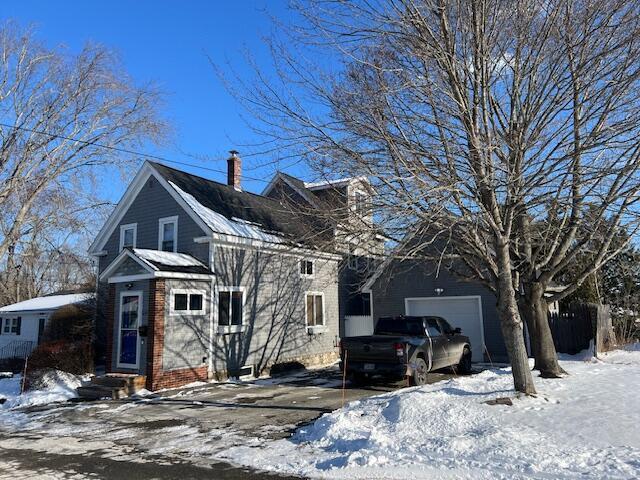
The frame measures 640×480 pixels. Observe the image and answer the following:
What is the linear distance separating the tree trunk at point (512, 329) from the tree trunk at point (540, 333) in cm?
185

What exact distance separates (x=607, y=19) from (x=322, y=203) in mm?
6135

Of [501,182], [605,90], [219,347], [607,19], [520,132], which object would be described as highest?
[607,19]

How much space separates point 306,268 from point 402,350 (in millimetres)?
9356

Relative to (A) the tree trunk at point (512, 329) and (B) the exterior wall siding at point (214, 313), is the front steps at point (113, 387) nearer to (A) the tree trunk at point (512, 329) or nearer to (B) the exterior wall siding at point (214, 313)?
(B) the exterior wall siding at point (214, 313)

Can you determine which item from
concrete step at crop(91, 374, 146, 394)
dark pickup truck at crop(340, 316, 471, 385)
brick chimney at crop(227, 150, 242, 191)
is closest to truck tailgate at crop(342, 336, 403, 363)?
dark pickup truck at crop(340, 316, 471, 385)

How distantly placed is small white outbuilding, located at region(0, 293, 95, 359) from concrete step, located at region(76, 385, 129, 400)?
48.4ft

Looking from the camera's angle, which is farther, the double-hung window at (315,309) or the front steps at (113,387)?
the double-hung window at (315,309)

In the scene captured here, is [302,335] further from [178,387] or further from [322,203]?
[322,203]

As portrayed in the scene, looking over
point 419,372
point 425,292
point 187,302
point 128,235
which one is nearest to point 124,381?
point 187,302

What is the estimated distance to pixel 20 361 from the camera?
22.7 m

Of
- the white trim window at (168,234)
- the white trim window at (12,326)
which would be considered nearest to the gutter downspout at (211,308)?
the white trim window at (168,234)

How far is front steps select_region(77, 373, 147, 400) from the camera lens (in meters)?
13.6

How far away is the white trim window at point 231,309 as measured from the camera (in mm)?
16969

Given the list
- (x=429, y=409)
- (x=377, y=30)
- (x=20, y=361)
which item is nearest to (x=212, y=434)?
(x=429, y=409)
